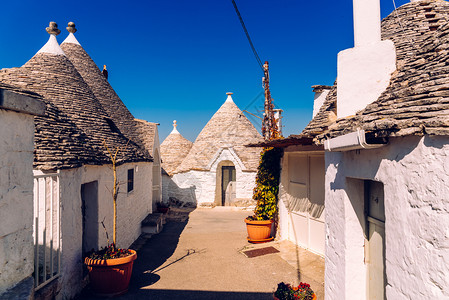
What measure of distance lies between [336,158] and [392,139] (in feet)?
4.73

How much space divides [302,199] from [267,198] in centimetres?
131

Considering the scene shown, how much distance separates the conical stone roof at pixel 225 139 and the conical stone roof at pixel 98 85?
4.92 m

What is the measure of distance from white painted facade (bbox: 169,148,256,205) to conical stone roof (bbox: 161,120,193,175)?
2132 millimetres

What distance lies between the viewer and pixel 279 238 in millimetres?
9328

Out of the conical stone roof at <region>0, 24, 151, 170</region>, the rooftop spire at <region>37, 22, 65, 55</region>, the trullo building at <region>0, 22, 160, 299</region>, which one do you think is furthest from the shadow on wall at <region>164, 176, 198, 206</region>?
the rooftop spire at <region>37, 22, 65, 55</region>

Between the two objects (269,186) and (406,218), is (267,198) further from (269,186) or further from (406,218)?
(406,218)

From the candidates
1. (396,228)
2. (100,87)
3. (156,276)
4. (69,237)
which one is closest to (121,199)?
(156,276)

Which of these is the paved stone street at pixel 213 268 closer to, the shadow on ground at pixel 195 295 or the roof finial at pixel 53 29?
the shadow on ground at pixel 195 295

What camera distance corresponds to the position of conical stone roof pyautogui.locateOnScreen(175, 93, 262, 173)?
58.9 feet

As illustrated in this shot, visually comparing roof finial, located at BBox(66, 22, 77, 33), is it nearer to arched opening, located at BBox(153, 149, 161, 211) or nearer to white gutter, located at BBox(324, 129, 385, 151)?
arched opening, located at BBox(153, 149, 161, 211)

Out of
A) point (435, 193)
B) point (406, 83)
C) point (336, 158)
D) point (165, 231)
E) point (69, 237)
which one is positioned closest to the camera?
point (435, 193)

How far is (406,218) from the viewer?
2863mm

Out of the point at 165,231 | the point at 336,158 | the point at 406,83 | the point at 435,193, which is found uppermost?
the point at 406,83

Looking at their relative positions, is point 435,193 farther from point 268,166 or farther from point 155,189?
point 155,189
